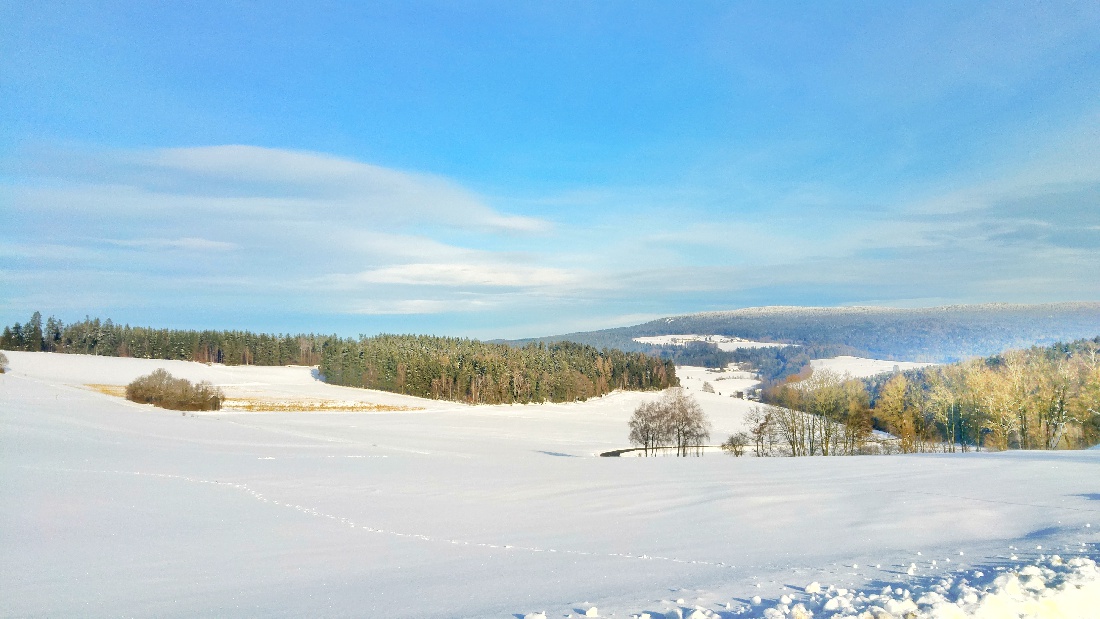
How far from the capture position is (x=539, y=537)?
11.3 metres

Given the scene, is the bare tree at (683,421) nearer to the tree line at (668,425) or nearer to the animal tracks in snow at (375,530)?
the tree line at (668,425)

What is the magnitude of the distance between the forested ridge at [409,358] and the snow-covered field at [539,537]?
79.4 m

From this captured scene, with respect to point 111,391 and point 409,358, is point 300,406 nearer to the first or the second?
point 111,391

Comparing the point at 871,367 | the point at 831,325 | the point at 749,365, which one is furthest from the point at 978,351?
the point at 749,365

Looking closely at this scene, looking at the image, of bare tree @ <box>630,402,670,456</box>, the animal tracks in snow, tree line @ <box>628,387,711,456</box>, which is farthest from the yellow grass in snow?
the animal tracks in snow

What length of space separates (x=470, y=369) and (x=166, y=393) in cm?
5326

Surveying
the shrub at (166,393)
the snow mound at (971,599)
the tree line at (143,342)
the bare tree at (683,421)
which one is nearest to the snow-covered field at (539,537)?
the snow mound at (971,599)

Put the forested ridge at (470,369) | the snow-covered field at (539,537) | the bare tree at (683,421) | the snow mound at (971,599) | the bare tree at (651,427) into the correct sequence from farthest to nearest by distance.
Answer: the forested ridge at (470,369) < the bare tree at (651,427) < the bare tree at (683,421) < the snow-covered field at (539,537) < the snow mound at (971,599)

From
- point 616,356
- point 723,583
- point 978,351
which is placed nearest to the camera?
point 723,583

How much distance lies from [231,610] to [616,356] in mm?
132702

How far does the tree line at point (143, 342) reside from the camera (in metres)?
125

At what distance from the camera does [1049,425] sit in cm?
4091

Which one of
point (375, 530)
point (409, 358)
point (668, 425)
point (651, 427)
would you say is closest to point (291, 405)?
point (409, 358)

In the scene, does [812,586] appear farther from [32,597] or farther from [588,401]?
[588,401]
